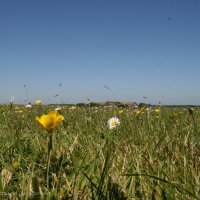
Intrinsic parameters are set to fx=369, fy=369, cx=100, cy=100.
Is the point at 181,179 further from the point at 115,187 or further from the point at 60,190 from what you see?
the point at 60,190

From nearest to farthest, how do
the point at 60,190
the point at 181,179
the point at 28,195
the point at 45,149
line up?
1. the point at 28,195
2. the point at 60,190
3. the point at 181,179
4. the point at 45,149

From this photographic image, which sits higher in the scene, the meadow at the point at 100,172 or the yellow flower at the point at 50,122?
the yellow flower at the point at 50,122

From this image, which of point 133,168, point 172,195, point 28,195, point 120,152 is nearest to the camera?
point 28,195

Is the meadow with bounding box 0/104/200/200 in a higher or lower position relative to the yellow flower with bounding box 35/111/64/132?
lower

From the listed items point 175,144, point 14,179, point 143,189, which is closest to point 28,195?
point 143,189

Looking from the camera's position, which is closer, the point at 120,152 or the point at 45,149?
the point at 120,152

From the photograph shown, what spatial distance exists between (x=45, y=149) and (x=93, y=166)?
0.88 m

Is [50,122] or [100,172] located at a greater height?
[50,122]

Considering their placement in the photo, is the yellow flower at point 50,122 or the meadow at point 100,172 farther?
the yellow flower at point 50,122

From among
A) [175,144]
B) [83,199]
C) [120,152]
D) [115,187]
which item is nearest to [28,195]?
[83,199]

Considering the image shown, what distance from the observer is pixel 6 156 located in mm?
3047

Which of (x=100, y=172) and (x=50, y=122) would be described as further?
(x=100, y=172)

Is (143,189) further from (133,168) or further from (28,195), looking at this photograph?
(28,195)

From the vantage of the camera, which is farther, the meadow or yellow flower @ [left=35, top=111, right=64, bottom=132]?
yellow flower @ [left=35, top=111, right=64, bottom=132]
